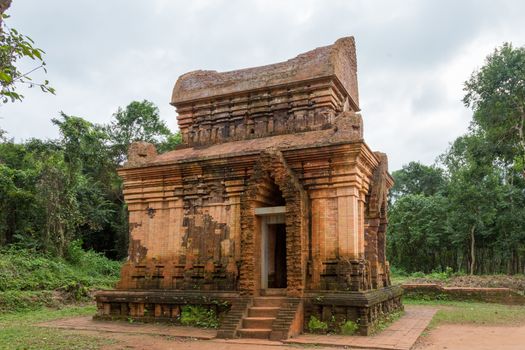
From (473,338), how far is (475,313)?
426 centimetres

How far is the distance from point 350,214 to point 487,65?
1492cm

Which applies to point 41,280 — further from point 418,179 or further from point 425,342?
point 418,179

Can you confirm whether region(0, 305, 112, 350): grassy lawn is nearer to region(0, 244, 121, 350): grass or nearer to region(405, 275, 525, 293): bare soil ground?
region(0, 244, 121, 350): grass

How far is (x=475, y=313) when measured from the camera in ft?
42.7

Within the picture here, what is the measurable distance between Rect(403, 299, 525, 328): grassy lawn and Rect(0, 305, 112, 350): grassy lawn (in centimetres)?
729

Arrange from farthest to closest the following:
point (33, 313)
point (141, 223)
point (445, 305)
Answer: point (445, 305) → point (33, 313) → point (141, 223)

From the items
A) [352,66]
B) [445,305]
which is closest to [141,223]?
[352,66]

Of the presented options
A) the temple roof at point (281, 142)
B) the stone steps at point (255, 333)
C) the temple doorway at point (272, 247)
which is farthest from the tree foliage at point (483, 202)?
the stone steps at point (255, 333)

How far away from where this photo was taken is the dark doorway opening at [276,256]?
11190 millimetres

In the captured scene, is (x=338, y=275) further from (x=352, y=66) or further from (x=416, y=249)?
(x=416, y=249)

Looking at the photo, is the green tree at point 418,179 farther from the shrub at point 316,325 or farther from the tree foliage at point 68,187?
the shrub at point 316,325

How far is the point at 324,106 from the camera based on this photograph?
12.0 meters

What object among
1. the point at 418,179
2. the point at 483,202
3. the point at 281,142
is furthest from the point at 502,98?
the point at 418,179

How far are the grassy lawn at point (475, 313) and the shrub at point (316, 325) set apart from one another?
3036mm
